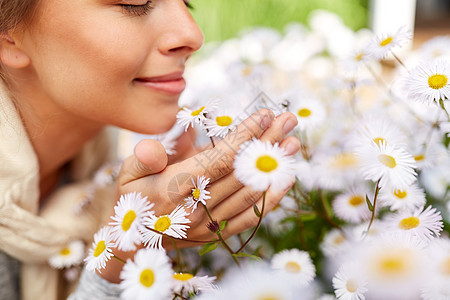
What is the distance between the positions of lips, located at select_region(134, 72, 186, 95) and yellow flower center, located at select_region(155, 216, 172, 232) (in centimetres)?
28

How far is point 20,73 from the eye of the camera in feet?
2.48

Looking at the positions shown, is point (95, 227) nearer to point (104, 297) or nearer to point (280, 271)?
point (104, 297)

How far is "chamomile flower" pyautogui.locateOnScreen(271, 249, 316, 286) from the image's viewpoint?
53 cm

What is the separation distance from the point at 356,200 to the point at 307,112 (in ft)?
0.51

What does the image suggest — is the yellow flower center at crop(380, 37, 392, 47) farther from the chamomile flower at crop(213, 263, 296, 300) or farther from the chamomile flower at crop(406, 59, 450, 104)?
the chamomile flower at crop(213, 263, 296, 300)

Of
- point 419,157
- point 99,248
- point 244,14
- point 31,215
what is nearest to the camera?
point 99,248

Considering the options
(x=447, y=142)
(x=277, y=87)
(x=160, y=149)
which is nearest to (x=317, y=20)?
(x=277, y=87)

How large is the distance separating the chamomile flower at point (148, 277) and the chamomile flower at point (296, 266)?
0.53ft

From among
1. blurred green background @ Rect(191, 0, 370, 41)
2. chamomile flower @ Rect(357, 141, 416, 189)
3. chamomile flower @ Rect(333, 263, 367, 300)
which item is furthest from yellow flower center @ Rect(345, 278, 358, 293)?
blurred green background @ Rect(191, 0, 370, 41)

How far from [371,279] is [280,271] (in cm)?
13

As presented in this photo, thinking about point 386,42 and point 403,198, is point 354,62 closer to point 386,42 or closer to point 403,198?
point 386,42

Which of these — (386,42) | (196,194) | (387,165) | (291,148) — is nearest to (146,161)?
(196,194)

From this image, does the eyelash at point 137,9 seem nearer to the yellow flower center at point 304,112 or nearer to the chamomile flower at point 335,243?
the yellow flower center at point 304,112

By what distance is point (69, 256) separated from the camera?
0.79 meters
